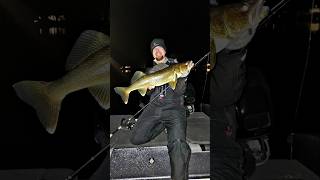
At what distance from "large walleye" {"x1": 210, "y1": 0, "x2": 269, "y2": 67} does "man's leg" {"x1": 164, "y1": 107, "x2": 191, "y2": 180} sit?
0.96 feet

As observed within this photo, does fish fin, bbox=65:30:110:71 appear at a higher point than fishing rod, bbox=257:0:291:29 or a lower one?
lower

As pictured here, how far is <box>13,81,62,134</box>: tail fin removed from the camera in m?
1.71

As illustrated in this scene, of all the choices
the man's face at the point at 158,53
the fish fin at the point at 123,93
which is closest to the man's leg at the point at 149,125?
the fish fin at the point at 123,93

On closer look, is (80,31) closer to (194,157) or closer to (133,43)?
(133,43)

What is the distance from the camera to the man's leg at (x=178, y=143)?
1.64 m

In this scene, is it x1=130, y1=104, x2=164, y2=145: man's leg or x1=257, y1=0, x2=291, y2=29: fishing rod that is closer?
x1=130, y1=104, x2=164, y2=145: man's leg

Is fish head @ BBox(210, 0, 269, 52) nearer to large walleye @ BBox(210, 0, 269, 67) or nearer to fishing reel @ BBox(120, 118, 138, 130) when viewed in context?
large walleye @ BBox(210, 0, 269, 67)

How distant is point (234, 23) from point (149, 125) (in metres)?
0.62

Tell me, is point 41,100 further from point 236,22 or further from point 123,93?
point 236,22

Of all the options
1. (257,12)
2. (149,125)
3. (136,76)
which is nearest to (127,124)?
(149,125)

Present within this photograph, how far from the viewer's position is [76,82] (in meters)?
1.74

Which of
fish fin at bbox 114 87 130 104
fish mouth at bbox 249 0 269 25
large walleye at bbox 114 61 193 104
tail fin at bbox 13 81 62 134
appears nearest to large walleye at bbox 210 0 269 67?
fish mouth at bbox 249 0 269 25

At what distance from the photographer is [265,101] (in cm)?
191

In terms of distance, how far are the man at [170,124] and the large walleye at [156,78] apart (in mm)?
28
